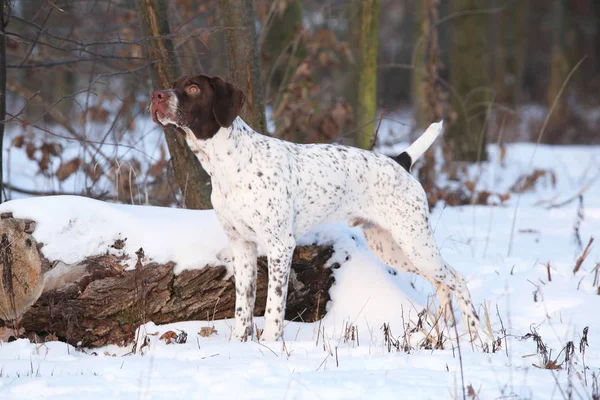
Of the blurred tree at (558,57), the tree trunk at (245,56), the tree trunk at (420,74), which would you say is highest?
the blurred tree at (558,57)

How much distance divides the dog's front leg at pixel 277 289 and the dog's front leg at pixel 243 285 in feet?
0.50

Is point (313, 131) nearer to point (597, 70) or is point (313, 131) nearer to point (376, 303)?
point (376, 303)

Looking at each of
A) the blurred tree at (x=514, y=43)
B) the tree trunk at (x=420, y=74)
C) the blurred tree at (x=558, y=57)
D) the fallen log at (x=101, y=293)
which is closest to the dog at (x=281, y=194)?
the fallen log at (x=101, y=293)

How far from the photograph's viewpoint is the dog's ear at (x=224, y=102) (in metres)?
4.04

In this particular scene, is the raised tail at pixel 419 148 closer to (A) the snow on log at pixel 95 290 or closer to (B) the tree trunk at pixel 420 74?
(A) the snow on log at pixel 95 290

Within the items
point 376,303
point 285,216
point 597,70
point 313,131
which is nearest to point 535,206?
point 313,131

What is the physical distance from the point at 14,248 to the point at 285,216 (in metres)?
1.57

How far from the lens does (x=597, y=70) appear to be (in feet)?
92.1

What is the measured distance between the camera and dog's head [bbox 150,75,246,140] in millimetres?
3939

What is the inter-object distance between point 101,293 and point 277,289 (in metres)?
1.03

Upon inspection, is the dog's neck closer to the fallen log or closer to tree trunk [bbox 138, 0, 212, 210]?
the fallen log

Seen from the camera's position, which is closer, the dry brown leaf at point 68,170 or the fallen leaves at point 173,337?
the fallen leaves at point 173,337

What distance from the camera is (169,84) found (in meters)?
5.54

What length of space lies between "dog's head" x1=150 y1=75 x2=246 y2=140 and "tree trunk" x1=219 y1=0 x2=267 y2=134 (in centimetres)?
140
